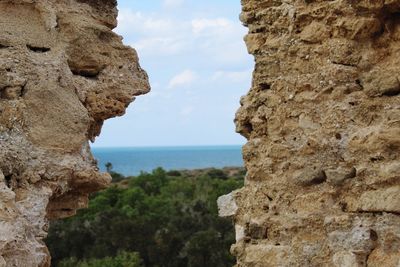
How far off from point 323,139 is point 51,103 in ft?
4.97

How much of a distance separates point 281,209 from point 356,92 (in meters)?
0.75

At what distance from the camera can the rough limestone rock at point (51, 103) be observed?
349cm

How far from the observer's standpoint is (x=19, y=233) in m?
3.33

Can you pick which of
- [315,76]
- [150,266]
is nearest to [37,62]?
[315,76]

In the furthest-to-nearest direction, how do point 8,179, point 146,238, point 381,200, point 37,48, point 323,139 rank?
1. point 146,238
2. point 37,48
3. point 323,139
4. point 8,179
5. point 381,200

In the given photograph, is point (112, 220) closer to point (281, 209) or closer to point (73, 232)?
point (73, 232)

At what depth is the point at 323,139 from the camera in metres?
3.63

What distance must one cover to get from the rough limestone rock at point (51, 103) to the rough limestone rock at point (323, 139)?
869mm

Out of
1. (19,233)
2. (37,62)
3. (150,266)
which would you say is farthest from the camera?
(150,266)

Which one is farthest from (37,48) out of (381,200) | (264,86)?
(381,200)

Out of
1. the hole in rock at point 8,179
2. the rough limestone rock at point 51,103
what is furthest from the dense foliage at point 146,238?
the hole in rock at point 8,179

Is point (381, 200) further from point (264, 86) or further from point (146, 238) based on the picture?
point (146, 238)

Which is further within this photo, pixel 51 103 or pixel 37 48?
pixel 37 48

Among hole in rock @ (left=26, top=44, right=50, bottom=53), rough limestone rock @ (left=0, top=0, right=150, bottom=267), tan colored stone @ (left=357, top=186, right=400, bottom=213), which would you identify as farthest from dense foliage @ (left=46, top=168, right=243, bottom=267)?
tan colored stone @ (left=357, top=186, right=400, bottom=213)
